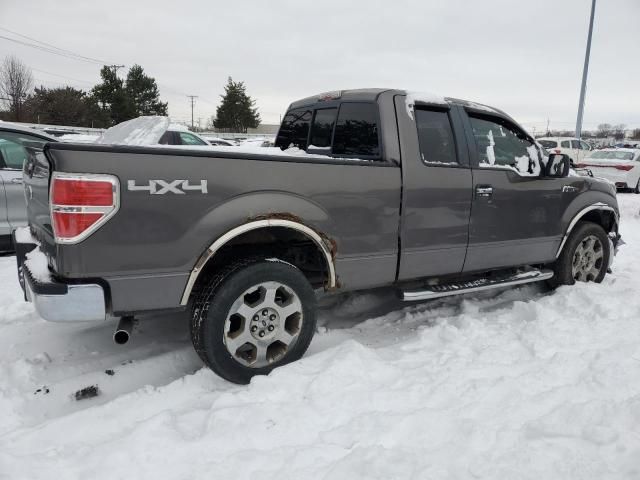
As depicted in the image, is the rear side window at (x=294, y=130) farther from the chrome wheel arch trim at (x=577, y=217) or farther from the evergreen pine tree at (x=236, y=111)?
the evergreen pine tree at (x=236, y=111)

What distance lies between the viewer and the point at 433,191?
359cm

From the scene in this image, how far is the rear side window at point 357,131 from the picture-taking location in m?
3.60

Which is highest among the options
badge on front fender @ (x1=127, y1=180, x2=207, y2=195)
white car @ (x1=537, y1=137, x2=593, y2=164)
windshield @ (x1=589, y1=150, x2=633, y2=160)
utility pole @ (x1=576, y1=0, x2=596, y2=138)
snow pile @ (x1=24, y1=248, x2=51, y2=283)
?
utility pole @ (x1=576, y1=0, x2=596, y2=138)

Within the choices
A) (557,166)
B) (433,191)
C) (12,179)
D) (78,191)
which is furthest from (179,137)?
(78,191)

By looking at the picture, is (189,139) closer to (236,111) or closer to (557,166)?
(557,166)

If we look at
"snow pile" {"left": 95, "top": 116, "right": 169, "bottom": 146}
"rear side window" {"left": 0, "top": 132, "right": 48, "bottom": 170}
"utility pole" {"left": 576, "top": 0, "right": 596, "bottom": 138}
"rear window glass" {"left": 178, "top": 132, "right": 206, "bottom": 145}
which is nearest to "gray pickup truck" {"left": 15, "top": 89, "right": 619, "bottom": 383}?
"snow pile" {"left": 95, "top": 116, "right": 169, "bottom": 146}

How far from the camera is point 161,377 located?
3146 millimetres

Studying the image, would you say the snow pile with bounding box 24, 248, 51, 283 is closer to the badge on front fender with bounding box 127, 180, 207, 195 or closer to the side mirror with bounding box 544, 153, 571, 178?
the badge on front fender with bounding box 127, 180, 207, 195

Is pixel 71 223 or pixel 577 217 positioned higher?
pixel 71 223

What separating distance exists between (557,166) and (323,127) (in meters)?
2.10

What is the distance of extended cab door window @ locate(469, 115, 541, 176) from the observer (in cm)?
402

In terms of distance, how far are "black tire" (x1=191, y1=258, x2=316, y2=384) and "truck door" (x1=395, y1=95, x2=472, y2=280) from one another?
103 cm

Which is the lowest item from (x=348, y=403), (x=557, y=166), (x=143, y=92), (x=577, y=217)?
(x=348, y=403)

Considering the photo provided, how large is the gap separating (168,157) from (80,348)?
1.76 metres
